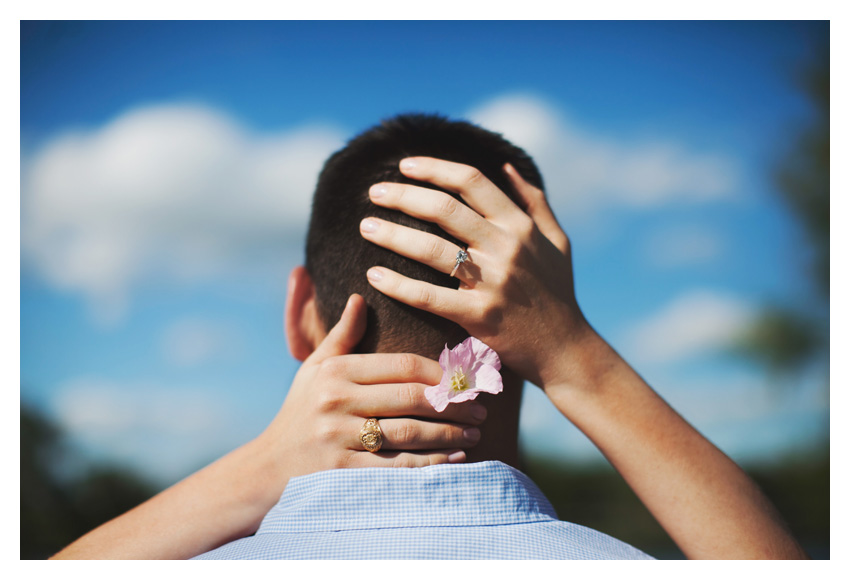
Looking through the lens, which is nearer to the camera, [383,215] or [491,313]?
[491,313]

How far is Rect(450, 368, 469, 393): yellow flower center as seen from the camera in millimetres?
1726

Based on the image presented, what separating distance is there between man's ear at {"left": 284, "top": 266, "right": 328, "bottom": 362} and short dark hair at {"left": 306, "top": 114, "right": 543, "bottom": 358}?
56 millimetres

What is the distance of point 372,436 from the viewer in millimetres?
1763

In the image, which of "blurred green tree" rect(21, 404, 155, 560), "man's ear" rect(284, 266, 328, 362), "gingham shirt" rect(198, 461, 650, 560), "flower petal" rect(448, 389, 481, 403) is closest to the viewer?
"gingham shirt" rect(198, 461, 650, 560)

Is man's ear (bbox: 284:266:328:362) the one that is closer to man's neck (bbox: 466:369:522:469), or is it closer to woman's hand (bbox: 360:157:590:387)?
woman's hand (bbox: 360:157:590:387)

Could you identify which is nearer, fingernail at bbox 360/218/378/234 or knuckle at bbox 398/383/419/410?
knuckle at bbox 398/383/419/410

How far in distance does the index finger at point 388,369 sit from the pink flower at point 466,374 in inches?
2.1

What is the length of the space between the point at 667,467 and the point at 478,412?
766 millimetres

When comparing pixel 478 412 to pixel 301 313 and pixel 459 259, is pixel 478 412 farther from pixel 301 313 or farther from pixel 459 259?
pixel 301 313

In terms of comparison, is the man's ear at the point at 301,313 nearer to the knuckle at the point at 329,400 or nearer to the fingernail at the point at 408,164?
the knuckle at the point at 329,400

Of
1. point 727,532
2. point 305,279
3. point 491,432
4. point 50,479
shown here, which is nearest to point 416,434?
point 491,432

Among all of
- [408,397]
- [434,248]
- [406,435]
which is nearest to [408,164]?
[434,248]

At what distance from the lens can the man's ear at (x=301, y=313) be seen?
2260mm

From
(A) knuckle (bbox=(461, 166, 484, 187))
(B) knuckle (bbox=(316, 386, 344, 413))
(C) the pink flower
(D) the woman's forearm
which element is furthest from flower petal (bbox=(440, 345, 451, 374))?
(A) knuckle (bbox=(461, 166, 484, 187))
